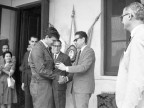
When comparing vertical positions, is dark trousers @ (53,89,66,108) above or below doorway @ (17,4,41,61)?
below

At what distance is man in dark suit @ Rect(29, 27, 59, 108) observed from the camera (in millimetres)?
3580

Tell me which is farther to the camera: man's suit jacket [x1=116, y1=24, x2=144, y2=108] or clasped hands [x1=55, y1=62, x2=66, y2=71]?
clasped hands [x1=55, y1=62, x2=66, y2=71]

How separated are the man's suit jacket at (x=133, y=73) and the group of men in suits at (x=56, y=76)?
67.5 inches

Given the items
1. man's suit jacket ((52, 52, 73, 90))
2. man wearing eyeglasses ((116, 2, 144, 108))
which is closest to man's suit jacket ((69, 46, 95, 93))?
man's suit jacket ((52, 52, 73, 90))

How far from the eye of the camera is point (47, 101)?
12.1 ft

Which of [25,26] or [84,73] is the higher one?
[25,26]

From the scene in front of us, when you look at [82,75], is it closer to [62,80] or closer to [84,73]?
[84,73]

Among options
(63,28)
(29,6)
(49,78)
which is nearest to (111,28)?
(63,28)

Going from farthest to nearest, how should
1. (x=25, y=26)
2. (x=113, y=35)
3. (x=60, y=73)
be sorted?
(x=25, y=26) < (x=113, y=35) < (x=60, y=73)

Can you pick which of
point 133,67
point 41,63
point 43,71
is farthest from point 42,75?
point 133,67

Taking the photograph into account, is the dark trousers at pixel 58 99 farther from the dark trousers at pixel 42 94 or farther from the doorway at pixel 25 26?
the doorway at pixel 25 26

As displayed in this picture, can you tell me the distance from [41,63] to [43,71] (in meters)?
0.13

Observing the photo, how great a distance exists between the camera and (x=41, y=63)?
3.57 m

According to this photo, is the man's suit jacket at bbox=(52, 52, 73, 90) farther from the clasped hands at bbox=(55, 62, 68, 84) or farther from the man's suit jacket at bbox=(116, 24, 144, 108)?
the man's suit jacket at bbox=(116, 24, 144, 108)
